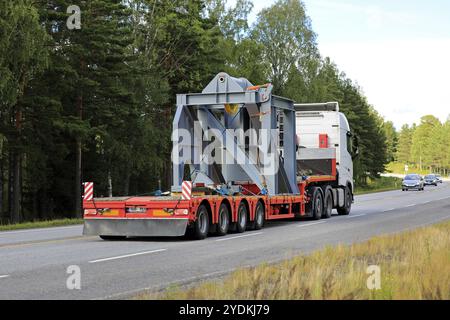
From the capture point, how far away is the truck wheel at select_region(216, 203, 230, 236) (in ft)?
57.1

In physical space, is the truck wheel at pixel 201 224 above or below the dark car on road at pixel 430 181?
above

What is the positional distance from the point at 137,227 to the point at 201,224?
148cm

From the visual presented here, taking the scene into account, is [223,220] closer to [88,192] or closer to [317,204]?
[88,192]

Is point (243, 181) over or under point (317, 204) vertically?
over

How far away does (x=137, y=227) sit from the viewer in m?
16.1

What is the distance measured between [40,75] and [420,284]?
97.6ft

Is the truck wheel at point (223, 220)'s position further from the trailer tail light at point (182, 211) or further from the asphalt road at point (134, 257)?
the trailer tail light at point (182, 211)

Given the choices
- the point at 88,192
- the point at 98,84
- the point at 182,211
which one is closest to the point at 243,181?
the point at 182,211

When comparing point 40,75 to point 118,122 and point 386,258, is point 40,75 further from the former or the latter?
point 386,258

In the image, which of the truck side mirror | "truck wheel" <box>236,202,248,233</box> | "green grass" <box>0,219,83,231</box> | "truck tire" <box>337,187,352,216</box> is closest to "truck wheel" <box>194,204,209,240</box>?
"truck wheel" <box>236,202,248,233</box>

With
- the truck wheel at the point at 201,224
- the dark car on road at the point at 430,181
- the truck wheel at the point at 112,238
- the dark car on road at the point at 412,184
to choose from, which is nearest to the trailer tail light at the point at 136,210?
the truck wheel at the point at 112,238

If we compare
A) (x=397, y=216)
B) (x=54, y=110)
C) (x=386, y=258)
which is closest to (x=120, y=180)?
(x=54, y=110)

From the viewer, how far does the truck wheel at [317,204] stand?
23688 mm

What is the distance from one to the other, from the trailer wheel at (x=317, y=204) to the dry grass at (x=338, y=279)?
11.4 meters
